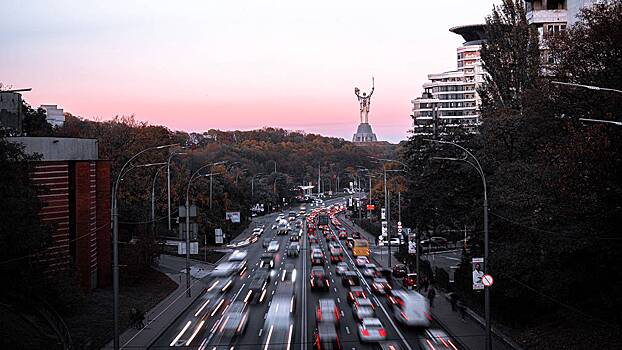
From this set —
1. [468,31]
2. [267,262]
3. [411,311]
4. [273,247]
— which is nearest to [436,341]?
[411,311]

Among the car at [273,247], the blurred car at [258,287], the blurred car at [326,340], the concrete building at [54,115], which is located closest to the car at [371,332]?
the blurred car at [326,340]

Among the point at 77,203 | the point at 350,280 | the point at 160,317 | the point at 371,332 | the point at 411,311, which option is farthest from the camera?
the point at 350,280

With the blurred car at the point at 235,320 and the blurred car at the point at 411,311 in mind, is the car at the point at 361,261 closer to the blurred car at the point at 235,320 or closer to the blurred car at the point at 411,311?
the blurred car at the point at 411,311

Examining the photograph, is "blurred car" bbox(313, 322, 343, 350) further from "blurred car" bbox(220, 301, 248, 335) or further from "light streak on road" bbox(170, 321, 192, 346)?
"light streak on road" bbox(170, 321, 192, 346)

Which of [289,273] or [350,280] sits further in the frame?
[289,273]

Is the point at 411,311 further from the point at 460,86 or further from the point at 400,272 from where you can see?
the point at 460,86

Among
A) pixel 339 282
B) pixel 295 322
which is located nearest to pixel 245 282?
pixel 339 282

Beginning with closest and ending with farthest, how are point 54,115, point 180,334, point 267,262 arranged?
1. point 180,334
2. point 267,262
3. point 54,115
